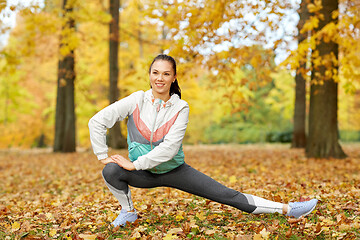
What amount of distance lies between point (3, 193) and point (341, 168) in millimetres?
6954

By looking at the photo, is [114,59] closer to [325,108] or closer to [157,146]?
[325,108]

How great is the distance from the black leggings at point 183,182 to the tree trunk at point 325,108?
6.41 metres

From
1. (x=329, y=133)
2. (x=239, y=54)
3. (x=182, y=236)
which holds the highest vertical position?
(x=239, y=54)

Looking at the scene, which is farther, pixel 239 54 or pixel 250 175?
pixel 239 54

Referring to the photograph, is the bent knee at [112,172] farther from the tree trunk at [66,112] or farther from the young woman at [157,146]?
the tree trunk at [66,112]

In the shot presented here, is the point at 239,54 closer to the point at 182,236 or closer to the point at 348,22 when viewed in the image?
the point at 348,22

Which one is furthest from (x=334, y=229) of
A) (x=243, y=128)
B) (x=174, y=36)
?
(x=243, y=128)

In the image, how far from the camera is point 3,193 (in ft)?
23.1

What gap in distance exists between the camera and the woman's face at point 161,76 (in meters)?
3.58

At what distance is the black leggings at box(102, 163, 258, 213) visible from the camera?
11.8 ft

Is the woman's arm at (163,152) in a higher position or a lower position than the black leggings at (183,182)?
higher

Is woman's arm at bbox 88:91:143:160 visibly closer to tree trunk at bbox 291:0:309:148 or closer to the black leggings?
the black leggings

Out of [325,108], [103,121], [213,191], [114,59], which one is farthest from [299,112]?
[103,121]

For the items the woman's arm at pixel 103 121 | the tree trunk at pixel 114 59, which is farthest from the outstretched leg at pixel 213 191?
the tree trunk at pixel 114 59
